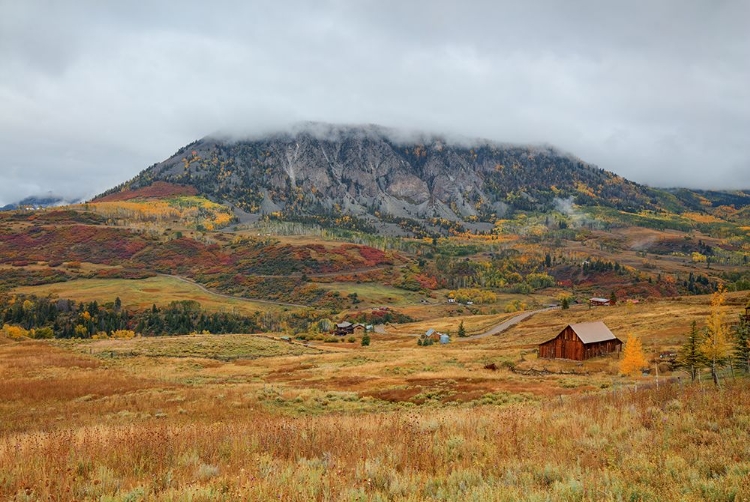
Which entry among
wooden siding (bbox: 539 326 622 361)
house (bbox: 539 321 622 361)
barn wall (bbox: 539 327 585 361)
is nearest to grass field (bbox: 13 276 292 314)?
barn wall (bbox: 539 327 585 361)

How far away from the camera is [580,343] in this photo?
60094 mm

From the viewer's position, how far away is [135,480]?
715cm

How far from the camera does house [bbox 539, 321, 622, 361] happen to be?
198 ft

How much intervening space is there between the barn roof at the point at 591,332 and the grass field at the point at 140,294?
120 metres

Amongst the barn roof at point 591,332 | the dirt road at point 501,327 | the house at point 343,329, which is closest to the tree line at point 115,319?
the house at point 343,329

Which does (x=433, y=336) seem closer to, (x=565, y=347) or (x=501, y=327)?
(x=501, y=327)

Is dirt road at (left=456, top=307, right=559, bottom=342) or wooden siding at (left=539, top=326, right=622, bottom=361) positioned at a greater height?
wooden siding at (left=539, top=326, right=622, bottom=361)

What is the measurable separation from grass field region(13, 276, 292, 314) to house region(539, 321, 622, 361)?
11703 cm

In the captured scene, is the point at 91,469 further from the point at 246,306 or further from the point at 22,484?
the point at 246,306

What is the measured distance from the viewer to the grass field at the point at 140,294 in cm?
15962

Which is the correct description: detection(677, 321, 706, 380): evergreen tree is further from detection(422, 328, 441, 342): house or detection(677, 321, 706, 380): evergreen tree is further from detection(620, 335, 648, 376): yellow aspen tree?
detection(422, 328, 441, 342): house

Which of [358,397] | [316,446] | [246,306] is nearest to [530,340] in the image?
[358,397]

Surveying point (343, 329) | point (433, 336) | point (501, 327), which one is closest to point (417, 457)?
point (433, 336)

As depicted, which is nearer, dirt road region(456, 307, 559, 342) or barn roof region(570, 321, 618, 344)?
barn roof region(570, 321, 618, 344)
